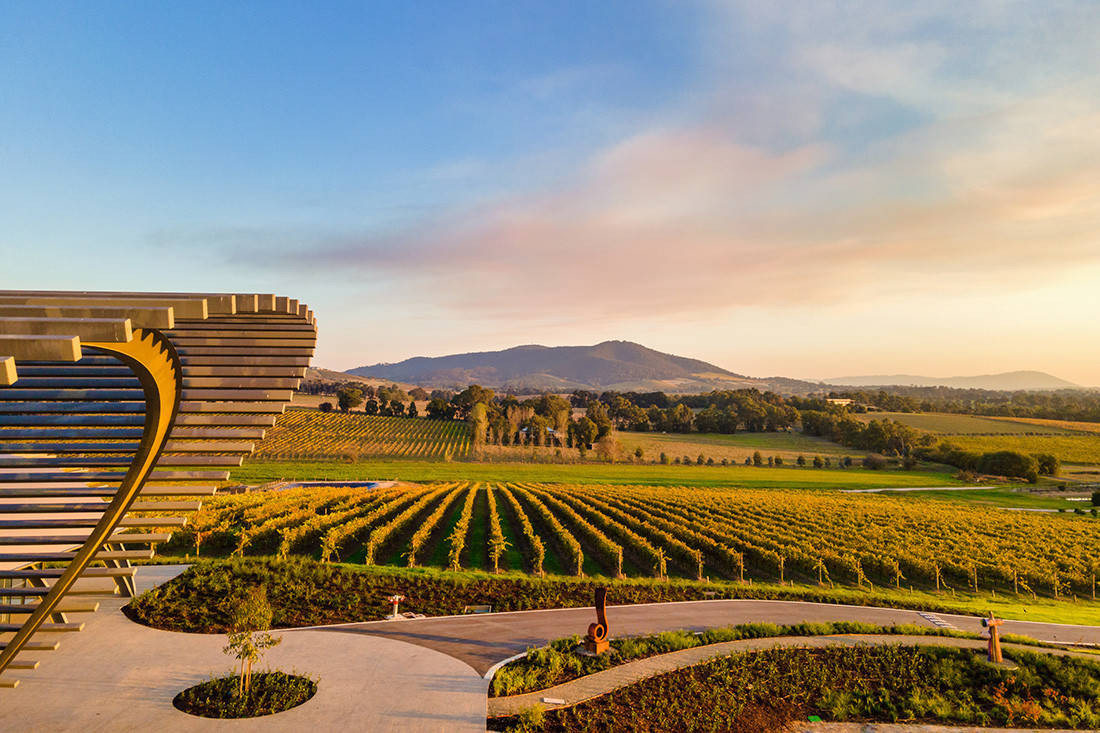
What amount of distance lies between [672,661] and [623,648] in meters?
1.09

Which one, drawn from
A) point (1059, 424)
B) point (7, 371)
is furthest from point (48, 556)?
point (1059, 424)

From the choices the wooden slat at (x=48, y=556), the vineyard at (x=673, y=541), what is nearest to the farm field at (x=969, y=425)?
the vineyard at (x=673, y=541)

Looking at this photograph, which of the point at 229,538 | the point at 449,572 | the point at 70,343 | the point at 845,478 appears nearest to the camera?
the point at 70,343

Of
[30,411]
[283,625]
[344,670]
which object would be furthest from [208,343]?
[283,625]

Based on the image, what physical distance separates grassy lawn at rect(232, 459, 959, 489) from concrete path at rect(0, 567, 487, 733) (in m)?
39.3

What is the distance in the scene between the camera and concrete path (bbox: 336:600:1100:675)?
13125mm

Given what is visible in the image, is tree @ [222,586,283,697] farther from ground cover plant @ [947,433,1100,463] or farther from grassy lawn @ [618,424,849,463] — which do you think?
ground cover plant @ [947,433,1100,463]

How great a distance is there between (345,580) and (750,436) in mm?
101526

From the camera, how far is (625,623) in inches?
595

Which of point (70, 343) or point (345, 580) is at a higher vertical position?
point (70, 343)

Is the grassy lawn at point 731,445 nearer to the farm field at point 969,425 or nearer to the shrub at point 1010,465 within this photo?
the shrub at point 1010,465

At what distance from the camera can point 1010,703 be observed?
35.6 ft

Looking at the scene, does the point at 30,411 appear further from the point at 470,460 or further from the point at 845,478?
the point at 845,478

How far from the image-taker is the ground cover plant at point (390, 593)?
14.3 metres
